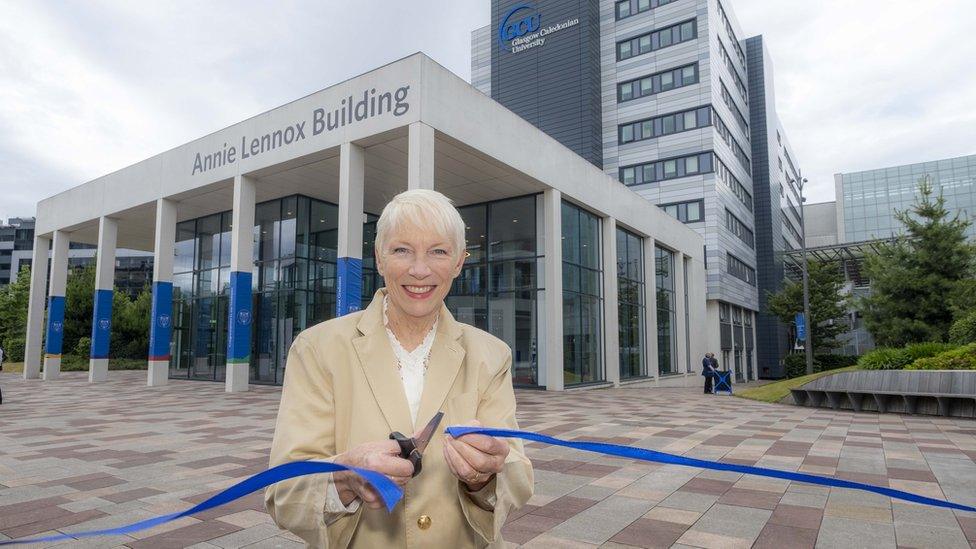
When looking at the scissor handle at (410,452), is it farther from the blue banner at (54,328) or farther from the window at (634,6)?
the window at (634,6)

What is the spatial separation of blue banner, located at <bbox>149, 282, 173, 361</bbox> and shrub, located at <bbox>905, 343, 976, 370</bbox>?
78.2 ft

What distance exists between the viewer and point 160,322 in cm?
2088

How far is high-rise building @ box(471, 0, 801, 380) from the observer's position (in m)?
35.9

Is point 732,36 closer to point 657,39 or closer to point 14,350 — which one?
point 657,39

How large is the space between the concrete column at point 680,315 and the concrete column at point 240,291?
72.2 ft

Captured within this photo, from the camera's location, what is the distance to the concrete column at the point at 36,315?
25797mm

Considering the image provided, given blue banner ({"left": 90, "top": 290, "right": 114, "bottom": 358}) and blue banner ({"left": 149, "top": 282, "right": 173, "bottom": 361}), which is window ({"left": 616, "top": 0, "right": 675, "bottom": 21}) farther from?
blue banner ({"left": 90, "top": 290, "right": 114, "bottom": 358})

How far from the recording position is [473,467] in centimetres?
157

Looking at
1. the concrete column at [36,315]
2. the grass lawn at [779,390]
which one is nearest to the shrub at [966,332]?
the grass lawn at [779,390]

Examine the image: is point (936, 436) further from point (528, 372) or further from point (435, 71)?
point (435, 71)

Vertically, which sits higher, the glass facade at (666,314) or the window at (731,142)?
the window at (731,142)

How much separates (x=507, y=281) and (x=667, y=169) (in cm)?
2072

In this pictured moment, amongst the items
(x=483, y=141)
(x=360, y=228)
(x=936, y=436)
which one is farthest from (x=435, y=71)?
(x=936, y=436)

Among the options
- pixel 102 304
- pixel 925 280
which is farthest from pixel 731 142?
pixel 102 304
